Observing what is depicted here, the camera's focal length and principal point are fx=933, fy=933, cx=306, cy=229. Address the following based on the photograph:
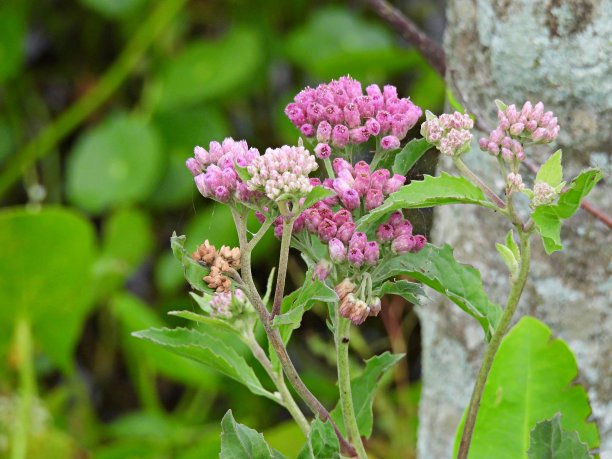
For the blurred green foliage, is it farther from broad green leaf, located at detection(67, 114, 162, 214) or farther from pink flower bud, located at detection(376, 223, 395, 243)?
pink flower bud, located at detection(376, 223, 395, 243)

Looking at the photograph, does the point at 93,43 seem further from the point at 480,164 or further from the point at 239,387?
the point at 480,164

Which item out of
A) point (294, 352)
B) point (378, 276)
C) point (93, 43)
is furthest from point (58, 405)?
point (378, 276)

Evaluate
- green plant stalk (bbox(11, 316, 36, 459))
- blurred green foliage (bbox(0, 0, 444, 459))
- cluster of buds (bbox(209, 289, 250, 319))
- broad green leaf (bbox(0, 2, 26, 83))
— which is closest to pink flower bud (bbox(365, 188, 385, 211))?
cluster of buds (bbox(209, 289, 250, 319))

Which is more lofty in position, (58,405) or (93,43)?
(93,43)

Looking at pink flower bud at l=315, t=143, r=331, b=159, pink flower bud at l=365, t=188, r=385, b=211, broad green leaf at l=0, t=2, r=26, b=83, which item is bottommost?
pink flower bud at l=365, t=188, r=385, b=211

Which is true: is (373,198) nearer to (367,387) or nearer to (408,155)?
(408,155)

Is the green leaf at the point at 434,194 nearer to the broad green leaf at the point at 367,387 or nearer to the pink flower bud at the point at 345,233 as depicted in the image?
the pink flower bud at the point at 345,233

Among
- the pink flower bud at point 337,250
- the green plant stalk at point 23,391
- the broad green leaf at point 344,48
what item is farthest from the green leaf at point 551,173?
the broad green leaf at point 344,48
